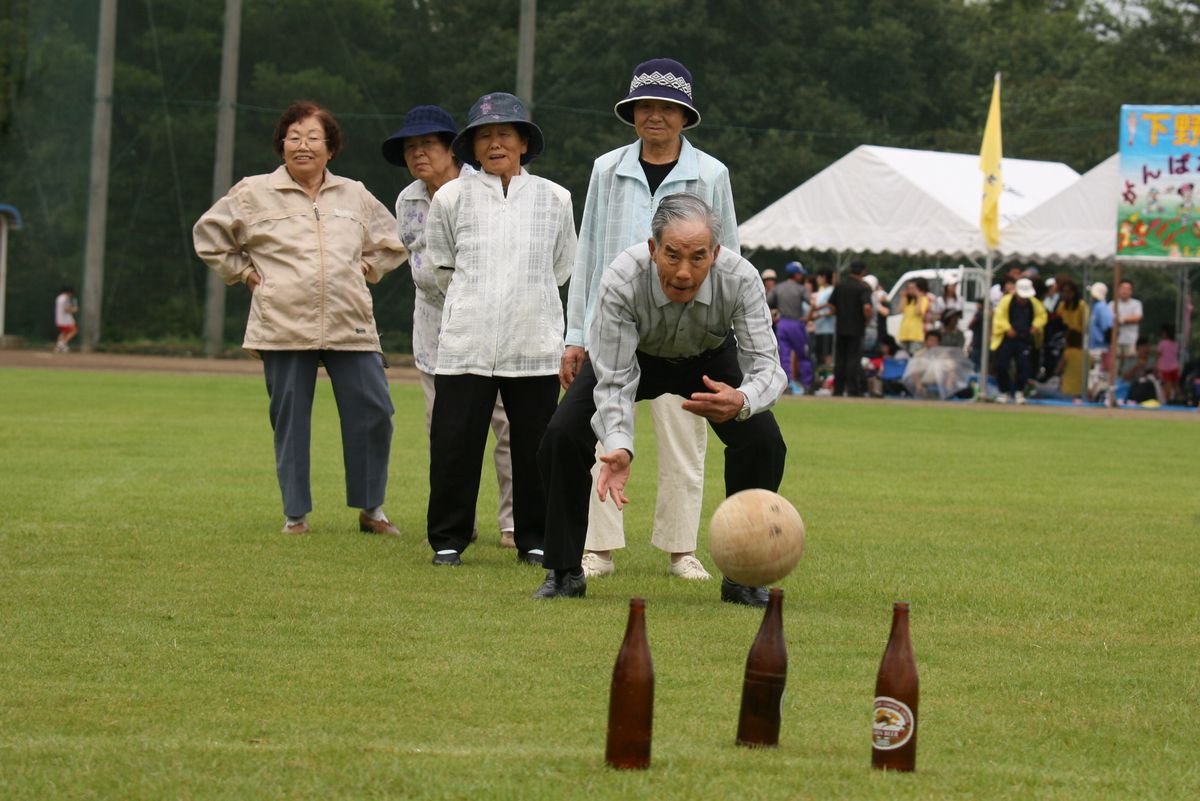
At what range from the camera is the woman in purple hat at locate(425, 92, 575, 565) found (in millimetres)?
8750

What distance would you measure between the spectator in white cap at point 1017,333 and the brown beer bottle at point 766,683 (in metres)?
23.6

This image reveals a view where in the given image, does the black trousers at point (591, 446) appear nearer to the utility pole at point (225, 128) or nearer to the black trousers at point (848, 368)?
the black trousers at point (848, 368)

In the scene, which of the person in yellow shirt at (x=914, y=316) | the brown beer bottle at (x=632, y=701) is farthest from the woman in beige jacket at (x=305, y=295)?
the person in yellow shirt at (x=914, y=316)

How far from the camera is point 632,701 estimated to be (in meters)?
4.52

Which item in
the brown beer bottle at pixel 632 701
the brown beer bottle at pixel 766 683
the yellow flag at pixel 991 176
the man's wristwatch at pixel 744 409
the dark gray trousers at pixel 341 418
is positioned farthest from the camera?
the yellow flag at pixel 991 176

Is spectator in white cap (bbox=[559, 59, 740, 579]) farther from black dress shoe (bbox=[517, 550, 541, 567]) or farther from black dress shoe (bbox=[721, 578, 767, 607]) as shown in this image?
black dress shoe (bbox=[721, 578, 767, 607])

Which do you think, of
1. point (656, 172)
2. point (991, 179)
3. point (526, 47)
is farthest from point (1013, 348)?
point (656, 172)

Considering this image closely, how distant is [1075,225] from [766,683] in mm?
23713

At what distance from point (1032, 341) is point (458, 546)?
21.3m

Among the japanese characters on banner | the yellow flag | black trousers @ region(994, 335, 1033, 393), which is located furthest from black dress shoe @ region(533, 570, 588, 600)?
black trousers @ region(994, 335, 1033, 393)

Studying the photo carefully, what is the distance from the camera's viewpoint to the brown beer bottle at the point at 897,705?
14.9ft

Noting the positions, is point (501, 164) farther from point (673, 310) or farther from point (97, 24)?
point (97, 24)

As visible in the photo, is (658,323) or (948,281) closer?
(658,323)

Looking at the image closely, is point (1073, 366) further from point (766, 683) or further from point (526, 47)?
point (766, 683)
